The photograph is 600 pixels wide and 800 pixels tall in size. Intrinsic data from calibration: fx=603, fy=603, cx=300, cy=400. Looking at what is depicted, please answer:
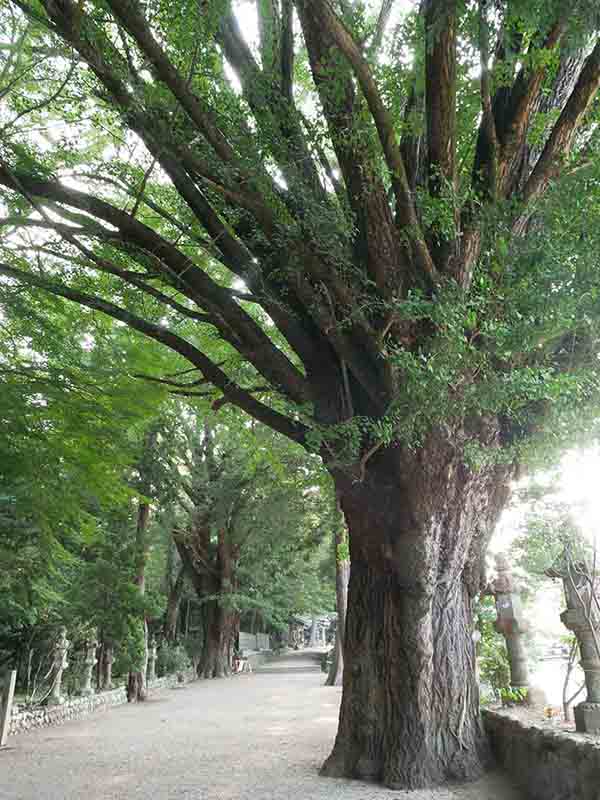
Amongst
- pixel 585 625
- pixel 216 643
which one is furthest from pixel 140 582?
pixel 585 625

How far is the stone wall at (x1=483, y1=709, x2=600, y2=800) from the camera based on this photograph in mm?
4328

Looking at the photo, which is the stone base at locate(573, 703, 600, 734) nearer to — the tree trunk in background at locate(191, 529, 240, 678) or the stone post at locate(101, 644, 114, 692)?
the stone post at locate(101, 644, 114, 692)

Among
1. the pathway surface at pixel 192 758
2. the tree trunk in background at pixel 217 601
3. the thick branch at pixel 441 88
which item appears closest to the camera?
the thick branch at pixel 441 88

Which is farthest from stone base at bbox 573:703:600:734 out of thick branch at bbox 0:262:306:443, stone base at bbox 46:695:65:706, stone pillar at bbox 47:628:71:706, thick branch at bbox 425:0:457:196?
stone base at bbox 46:695:65:706

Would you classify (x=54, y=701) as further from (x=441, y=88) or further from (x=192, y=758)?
(x=441, y=88)

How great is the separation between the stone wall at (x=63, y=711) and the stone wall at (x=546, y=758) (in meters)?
7.24

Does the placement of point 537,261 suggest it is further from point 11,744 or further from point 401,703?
point 11,744

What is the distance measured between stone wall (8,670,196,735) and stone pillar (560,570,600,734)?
8057mm

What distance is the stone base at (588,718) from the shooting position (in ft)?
17.7

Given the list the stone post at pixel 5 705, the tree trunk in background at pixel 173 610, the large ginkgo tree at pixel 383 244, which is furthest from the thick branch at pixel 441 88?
the tree trunk in background at pixel 173 610

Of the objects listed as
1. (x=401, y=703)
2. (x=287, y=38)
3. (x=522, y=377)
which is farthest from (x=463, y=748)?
(x=287, y=38)

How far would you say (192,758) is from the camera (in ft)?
23.2

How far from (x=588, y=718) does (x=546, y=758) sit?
768mm

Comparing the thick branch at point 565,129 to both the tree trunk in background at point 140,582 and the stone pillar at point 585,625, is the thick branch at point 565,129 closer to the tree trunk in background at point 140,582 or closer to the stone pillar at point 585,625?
the stone pillar at point 585,625
